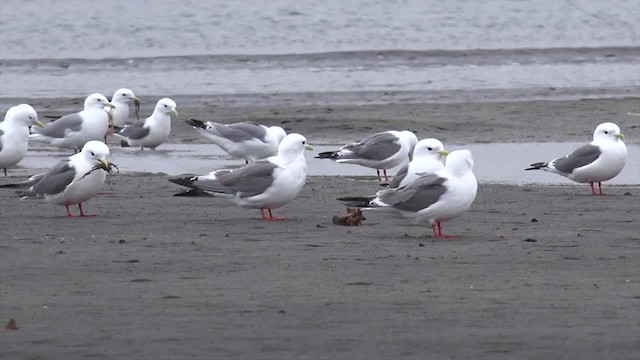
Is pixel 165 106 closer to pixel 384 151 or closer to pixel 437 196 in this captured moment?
pixel 384 151

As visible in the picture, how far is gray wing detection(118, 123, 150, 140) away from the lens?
58.1 feet

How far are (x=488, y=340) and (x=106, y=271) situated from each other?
295 centimetres

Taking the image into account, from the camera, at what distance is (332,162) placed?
16.6 metres

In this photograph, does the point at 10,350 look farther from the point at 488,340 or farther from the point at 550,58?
the point at 550,58

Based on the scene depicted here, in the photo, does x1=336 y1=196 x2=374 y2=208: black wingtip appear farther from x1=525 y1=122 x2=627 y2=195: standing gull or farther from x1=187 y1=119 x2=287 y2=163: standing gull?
x1=187 y1=119 x2=287 y2=163: standing gull

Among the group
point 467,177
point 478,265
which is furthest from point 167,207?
point 478,265

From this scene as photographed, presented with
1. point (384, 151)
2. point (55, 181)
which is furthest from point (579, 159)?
point (55, 181)

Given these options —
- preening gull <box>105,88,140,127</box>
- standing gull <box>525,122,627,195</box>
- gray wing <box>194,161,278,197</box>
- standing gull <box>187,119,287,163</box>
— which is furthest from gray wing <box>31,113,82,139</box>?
standing gull <box>525,122,627,195</box>

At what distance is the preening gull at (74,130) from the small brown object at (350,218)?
698 centimetres

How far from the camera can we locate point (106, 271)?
8906mm

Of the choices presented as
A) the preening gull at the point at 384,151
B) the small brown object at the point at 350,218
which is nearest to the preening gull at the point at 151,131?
the preening gull at the point at 384,151

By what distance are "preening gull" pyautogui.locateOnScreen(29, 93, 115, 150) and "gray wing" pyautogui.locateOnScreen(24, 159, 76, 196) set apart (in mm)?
5204

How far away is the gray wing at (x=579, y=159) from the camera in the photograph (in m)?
13.8

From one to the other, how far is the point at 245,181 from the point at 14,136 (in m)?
4.44
